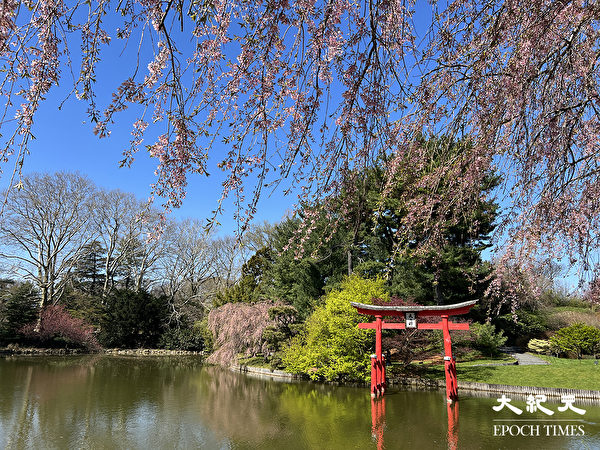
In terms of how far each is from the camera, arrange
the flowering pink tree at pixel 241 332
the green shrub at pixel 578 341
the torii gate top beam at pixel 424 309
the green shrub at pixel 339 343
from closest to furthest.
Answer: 1. the torii gate top beam at pixel 424 309
2. the green shrub at pixel 339 343
3. the green shrub at pixel 578 341
4. the flowering pink tree at pixel 241 332

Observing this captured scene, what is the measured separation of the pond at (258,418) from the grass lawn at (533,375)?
1.13 m

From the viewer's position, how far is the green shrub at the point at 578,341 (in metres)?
11.3

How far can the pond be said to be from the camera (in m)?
4.77

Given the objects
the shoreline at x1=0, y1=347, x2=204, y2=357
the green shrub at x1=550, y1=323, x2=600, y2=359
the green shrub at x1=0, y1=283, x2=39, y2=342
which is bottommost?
the shoreline at x1=0, y1=347, x2=204, y2=357

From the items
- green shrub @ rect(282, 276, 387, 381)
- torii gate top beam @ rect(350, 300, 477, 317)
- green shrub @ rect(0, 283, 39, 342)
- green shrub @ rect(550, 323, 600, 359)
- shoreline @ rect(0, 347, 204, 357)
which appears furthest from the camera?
green shrub @ rect(0, 283, 39, 342)

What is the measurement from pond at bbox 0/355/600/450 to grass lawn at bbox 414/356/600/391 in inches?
44.3

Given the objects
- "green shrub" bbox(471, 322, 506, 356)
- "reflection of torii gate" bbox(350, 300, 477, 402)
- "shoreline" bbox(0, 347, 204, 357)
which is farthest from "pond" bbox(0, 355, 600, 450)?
"shoreline" bbox(0, 347, 204, 357)

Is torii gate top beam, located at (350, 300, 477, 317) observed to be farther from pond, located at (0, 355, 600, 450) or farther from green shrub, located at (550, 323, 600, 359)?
green shrub, located at (550, 323, 600, 359)

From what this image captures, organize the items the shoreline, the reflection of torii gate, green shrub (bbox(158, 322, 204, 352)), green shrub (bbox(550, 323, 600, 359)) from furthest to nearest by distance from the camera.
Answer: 1. green shrub (bbox(158, 322, 204, 352))
2. the shoreline
3. green shrub (bbox(550, 323, 600, 359))
4. the reflection of torii gate

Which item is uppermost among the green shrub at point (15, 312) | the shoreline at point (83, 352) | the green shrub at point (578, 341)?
the green shrub at point (15, 312)

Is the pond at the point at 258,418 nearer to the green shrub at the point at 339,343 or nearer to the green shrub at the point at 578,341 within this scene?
the green shrub at the point at 339,343

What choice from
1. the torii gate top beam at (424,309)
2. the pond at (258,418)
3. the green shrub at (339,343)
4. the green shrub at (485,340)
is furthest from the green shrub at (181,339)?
the green shrub at (485,340)

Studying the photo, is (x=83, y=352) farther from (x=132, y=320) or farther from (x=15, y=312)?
(x=15, y=312)

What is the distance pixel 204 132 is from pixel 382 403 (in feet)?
23.6
